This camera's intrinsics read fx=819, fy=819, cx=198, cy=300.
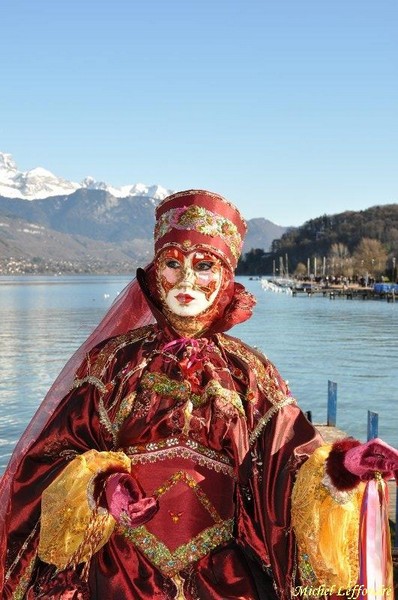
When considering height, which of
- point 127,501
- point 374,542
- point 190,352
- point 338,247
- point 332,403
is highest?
point 338,247

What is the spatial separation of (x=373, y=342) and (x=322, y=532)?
131ft

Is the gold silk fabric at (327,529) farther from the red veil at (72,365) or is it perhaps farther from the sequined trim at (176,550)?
the red veil at (72,365)

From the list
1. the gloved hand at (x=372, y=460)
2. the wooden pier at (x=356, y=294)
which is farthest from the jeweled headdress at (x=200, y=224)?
the wooden pier at (x=356, y=294)

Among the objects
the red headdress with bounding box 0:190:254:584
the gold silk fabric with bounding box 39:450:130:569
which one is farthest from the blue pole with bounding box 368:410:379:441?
the gold silk fabric with bounding box 39:450:130:569

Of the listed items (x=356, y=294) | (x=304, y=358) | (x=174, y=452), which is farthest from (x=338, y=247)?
(x=174, y=452)

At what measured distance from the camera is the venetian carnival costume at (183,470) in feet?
9.56

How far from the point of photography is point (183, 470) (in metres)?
3.09

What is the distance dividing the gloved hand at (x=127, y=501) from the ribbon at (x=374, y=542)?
730mm

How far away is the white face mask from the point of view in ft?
10.8

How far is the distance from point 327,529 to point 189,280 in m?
1.09

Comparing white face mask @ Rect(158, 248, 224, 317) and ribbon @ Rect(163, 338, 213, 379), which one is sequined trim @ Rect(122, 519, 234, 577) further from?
white face mask @ Rect(158, 248, 224, 317)

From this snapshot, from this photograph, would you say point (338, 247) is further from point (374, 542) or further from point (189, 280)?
point (374, 542)

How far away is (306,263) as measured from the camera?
167625 mm

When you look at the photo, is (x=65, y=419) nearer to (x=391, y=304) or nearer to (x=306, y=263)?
(x=391, y=304)
